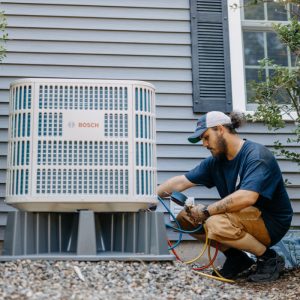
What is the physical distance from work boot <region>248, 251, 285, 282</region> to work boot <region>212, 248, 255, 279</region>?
9 cm

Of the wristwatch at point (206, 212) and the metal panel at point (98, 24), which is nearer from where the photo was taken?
the wristwatch at point (206, 212)

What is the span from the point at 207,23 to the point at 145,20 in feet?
1.66

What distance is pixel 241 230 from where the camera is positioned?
3.51 meters

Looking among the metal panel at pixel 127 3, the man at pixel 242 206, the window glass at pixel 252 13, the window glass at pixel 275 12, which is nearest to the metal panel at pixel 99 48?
the metal panel at pixel 127 3

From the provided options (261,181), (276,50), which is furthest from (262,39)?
(261,181)

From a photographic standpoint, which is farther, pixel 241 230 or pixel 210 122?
pixel 210 122

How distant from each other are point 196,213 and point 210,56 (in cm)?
156

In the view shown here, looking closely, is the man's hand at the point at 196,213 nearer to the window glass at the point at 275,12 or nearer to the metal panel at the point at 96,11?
the metal panel at the point at 96,11

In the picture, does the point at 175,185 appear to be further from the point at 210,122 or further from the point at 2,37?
the point at 2,37

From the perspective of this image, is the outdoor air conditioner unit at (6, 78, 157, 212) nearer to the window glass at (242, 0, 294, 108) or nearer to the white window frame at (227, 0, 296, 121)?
the white window frame at (227, 0, 296, 121)

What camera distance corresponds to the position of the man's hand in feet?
11.7

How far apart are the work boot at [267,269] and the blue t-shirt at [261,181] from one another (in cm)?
12

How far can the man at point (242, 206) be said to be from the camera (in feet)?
11.3

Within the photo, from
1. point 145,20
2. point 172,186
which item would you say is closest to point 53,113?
point 172,186
